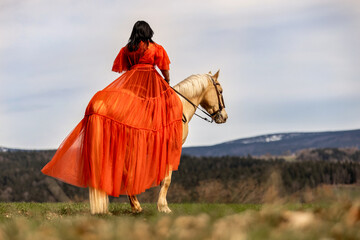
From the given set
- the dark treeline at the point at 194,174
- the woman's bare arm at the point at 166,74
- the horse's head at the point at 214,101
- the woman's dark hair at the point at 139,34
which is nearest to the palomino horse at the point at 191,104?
the horse's head at the point at 214,101

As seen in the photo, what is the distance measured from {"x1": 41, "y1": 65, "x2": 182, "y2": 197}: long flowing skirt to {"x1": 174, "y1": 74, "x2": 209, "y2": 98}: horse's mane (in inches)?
21.2

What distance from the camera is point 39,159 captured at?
4929 inches

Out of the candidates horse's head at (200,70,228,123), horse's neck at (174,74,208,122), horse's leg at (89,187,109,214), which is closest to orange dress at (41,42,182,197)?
horse's leg at (89,187,109,214)

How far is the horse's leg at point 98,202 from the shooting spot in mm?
8617

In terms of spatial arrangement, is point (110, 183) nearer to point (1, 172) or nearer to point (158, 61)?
point (158, 61)

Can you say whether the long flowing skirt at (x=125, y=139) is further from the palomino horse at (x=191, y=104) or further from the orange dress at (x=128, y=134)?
the palomino horse at (x=191, y=104)

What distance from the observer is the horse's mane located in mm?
10188

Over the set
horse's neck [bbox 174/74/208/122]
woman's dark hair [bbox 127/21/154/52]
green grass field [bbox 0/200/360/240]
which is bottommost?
green grass field [bbox 0/200/360/240]

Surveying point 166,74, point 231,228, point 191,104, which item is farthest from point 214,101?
point 231,228

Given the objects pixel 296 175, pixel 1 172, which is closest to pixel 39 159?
pixel 1 172

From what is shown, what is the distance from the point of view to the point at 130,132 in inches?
354

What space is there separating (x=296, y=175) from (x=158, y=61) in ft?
333

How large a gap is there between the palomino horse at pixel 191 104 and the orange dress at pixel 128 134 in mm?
195

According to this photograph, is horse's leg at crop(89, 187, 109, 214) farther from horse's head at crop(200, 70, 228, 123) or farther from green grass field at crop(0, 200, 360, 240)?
green grass field at crop(0, 200, 360, 240)
